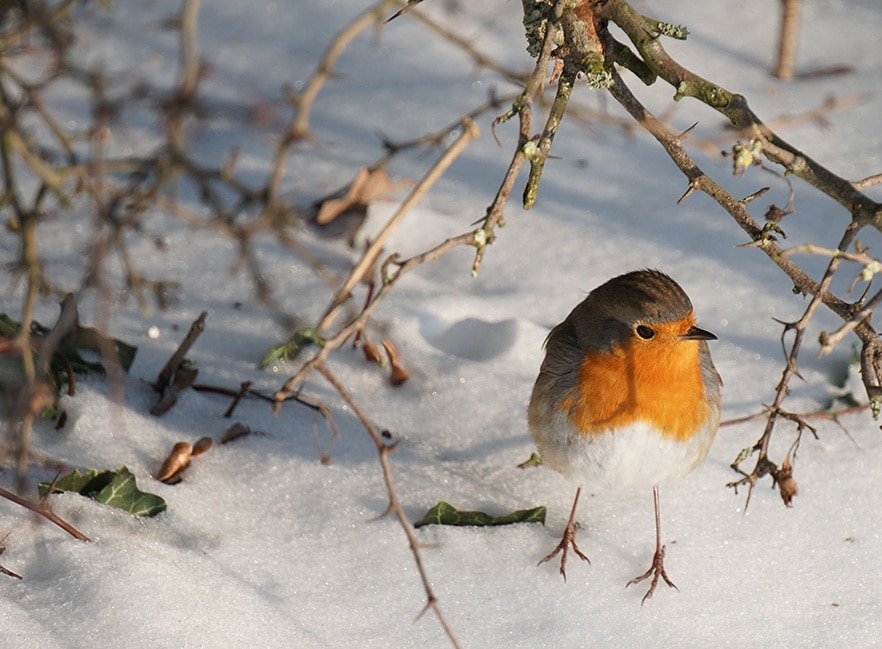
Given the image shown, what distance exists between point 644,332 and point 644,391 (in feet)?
0.52

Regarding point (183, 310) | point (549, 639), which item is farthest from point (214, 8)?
point (549, 639)

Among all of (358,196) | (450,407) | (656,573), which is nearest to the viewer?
(656,573)

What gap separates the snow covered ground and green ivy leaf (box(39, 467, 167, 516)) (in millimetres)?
42

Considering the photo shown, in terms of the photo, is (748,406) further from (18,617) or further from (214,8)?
(214,8)

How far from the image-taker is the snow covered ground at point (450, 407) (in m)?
2.49

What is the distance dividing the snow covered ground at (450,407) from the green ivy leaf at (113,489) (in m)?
0.04

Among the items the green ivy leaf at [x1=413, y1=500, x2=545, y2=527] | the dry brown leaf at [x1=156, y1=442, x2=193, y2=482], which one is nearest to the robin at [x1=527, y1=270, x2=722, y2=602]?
the green ivy leaf at [x1=413, y1=500, x2=545, y2=527]

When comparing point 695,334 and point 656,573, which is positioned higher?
point 695,334

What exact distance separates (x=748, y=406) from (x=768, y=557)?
2.14 feet

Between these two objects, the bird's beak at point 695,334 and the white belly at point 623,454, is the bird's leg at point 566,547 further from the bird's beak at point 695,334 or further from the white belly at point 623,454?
the bird's beak at point 695,334

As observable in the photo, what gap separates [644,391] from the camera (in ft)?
8.91

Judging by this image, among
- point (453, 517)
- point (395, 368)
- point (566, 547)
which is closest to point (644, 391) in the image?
point (566, 547)

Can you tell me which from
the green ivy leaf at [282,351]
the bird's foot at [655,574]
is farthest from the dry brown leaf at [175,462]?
the bird's foot at [655,574]

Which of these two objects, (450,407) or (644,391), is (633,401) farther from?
(450,407)
